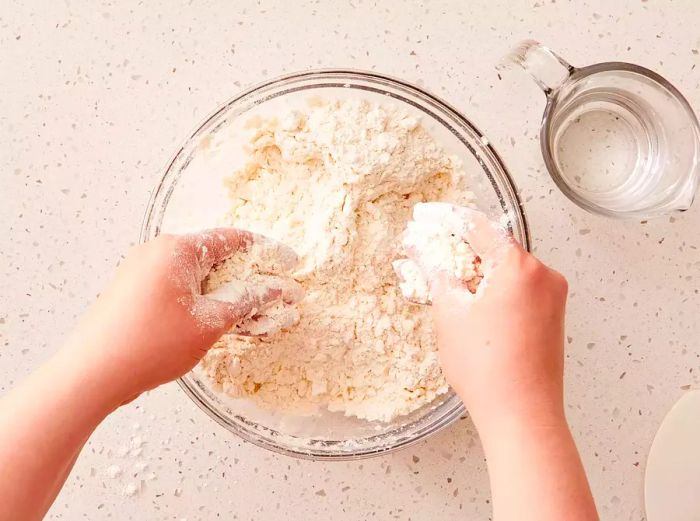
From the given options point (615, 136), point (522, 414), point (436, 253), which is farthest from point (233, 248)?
point (615, 136)

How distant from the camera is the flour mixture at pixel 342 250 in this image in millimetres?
871

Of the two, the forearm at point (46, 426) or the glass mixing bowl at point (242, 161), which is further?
the glass mixing bowl at point (242, 161)

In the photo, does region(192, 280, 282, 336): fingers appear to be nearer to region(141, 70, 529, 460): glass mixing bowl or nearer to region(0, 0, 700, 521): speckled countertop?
region(141, 70, 529, 460): glass mixing bowl

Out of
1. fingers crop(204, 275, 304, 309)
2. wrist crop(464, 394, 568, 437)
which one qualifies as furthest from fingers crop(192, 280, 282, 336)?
wrist crop(464, 394, 568, 437)

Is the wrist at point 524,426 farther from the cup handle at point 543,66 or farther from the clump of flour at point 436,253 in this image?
the cup handle at point 543,66

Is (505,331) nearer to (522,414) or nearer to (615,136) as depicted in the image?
(522,414)

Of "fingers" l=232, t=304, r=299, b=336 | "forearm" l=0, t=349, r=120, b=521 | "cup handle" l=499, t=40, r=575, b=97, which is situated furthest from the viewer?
"cup handle" l=499, t=40, r=575, b=97

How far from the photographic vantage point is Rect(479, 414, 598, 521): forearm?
73 cm

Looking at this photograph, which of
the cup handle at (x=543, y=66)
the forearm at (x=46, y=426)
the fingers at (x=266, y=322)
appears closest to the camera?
the forearm at (x=46, y=426)

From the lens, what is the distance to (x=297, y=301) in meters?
0.86

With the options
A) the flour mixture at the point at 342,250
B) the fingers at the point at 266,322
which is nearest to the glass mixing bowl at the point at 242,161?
the flour mixture at the point at 342,250

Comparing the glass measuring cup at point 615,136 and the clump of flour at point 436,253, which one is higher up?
the glass measuring cup at point 615,136

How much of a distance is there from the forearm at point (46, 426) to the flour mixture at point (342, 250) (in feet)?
0.63

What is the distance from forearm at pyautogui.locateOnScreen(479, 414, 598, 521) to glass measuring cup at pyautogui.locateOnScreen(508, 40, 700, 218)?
0.36 meters
